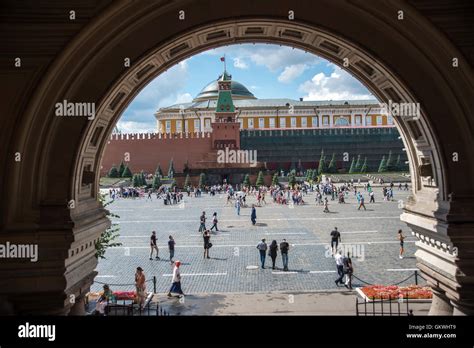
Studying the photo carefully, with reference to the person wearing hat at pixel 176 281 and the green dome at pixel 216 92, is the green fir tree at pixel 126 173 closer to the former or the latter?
the green dome at pixel 216 92

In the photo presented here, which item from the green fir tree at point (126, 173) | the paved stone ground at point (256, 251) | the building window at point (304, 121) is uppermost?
the building window at point (304, 121)

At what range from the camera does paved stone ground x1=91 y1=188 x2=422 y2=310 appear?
45.2 feet

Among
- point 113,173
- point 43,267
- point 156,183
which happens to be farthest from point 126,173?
point 43,267

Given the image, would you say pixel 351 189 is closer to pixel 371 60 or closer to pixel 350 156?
pixel 350 156

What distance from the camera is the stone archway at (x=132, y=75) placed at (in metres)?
5.64

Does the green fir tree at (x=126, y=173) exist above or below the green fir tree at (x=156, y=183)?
above

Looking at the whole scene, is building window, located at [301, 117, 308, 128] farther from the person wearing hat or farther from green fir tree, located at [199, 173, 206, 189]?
the person wearing hat

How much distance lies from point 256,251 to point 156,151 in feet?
182

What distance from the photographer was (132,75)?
21.5ft

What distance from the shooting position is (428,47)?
585cm

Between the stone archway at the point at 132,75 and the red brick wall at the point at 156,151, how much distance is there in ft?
213

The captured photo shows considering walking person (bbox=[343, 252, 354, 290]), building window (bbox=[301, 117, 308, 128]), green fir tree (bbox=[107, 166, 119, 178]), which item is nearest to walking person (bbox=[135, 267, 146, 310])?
walking person (bbox=[343, 252, 354, 290])

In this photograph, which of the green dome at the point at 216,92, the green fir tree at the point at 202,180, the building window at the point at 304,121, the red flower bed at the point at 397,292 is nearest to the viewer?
the red flower bed at the point at 397,292

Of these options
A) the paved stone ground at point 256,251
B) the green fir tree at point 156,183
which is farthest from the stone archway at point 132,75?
the green fir tree at point 156,183
